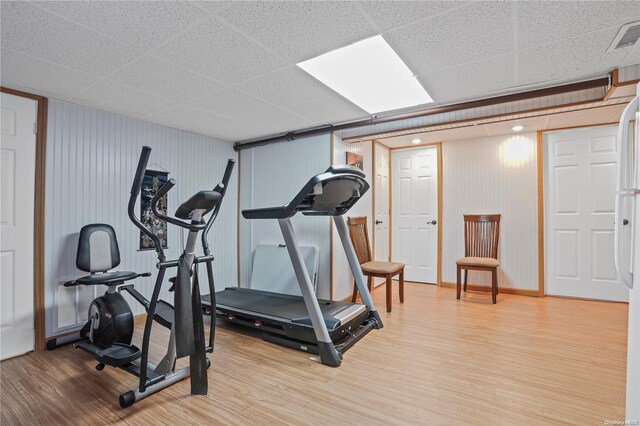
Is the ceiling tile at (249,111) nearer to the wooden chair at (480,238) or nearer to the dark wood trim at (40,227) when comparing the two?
the dark wood trim at (40,227)

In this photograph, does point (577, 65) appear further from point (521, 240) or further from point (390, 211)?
point (390, 211)

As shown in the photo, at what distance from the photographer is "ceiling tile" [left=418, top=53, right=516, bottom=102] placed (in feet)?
7.45

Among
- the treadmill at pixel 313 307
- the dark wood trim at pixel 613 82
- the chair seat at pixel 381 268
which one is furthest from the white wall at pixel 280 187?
the dark wood trim at pixel 613 82

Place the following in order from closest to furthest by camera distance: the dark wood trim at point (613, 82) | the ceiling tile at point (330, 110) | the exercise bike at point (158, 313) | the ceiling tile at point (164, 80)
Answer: the exercise bike at point (158, 313)
the ceiling tile at point (164, 80)
the dark wood trim at point (613, 82)
the ceiling tile at point (330, 110)

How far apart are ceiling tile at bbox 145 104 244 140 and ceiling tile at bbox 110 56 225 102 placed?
1.23 feet

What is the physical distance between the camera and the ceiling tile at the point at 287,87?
242cm

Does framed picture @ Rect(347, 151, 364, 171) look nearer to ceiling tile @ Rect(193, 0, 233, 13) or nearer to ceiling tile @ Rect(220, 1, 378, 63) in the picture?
ceiling tile @ Rect(220, 1, 378, 63)

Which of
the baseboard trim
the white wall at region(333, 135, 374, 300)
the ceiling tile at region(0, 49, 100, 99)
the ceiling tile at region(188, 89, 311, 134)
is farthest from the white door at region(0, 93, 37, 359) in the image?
the baseboard trim

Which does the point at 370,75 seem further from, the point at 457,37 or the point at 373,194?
the point at 373,194

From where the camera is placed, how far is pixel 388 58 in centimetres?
221

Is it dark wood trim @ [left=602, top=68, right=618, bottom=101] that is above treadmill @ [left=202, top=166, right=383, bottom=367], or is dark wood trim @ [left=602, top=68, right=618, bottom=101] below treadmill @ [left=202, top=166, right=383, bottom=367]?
above

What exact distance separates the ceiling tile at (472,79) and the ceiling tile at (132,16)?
178 cm

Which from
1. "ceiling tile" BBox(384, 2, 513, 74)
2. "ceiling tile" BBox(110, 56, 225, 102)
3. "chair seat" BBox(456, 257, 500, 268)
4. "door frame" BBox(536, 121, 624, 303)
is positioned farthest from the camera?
"door frame" BBox(536, 121, 624, 303)

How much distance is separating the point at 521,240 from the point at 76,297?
5391 mm
